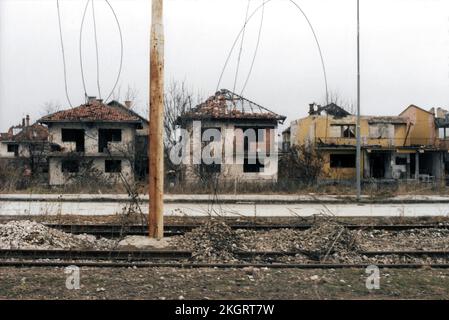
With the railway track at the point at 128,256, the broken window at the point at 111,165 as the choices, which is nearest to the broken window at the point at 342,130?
the broken window at the point at 111,165

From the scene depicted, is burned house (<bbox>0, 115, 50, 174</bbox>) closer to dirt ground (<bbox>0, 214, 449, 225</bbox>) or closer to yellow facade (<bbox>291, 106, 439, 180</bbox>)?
yellow facade (<bbox>291, 106, 439, 180</bbox>)

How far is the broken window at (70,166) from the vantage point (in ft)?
128

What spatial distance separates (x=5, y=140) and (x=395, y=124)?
50353 mm

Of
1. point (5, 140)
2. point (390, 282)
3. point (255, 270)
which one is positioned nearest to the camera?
point (390, 282)

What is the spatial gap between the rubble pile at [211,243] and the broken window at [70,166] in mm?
32165

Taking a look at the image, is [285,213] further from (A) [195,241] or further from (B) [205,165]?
(B) [205,165]

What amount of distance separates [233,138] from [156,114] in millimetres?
30575

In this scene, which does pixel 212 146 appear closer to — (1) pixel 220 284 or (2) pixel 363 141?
(2) pixel 363 141

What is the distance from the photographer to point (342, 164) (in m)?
48.2

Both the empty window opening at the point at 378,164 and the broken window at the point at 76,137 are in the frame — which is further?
the empty window opening at the point at 378,164

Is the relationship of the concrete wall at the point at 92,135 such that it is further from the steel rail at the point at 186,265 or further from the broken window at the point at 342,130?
the steel rail at the point at 186,265

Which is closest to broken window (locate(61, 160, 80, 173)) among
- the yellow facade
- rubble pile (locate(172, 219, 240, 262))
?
the yellow facade

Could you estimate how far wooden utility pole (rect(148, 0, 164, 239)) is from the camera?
8.81 m
